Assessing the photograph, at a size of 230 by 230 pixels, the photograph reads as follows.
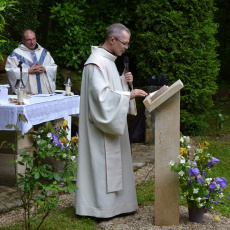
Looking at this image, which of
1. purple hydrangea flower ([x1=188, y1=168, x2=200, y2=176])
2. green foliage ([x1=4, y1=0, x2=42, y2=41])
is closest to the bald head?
green foliage ([x1=4, y1=0, x2=42, y2=41])

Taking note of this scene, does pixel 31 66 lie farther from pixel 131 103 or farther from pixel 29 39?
pixel 131 103

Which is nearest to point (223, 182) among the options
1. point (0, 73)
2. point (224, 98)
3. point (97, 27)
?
point (0, 73)

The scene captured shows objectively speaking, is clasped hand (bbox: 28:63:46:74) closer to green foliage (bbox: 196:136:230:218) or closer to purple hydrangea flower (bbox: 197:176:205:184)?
green foliage (bbox: 196:136:230:218)

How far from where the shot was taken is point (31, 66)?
6988mm

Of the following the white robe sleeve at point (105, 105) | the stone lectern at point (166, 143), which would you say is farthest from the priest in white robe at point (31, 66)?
the stone lectern at point (166, 143)

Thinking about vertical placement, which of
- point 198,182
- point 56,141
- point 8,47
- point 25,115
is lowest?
point 198,182

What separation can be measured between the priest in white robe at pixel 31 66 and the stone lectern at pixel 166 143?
9.73 ft

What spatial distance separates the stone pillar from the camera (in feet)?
13.9

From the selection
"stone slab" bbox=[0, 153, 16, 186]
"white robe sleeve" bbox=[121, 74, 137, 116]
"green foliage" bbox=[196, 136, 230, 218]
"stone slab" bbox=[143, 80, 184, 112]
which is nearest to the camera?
"stone slab" bbox=[143, 80, 184, 112]

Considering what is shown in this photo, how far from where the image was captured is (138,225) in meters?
4.49

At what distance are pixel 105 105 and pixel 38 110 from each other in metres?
1.60

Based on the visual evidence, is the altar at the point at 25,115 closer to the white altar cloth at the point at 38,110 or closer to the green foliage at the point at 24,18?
the white altar cloth at the point at 38,110

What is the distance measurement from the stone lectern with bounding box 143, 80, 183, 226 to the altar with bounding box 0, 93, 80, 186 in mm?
1788

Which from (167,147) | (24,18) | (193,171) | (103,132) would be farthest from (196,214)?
(24,18)
